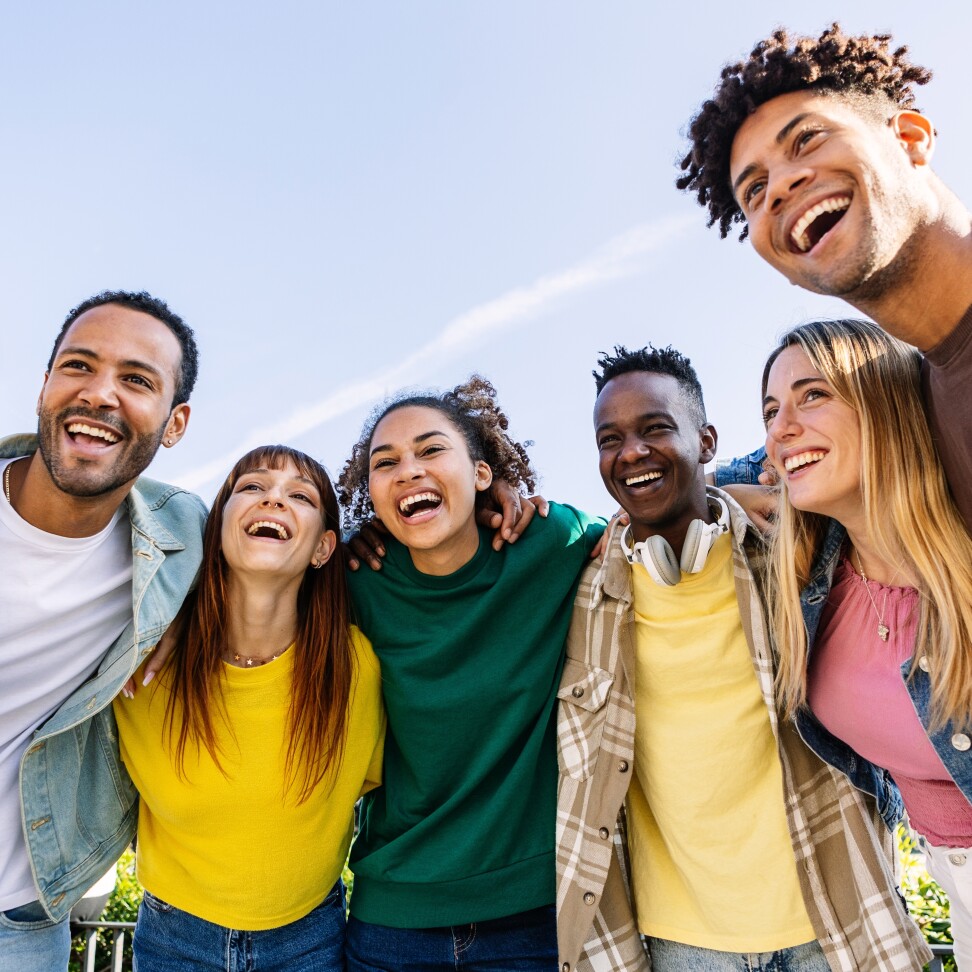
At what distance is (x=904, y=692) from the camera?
99.7 inches

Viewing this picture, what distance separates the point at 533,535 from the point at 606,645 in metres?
0.66

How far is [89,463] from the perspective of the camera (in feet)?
10.5

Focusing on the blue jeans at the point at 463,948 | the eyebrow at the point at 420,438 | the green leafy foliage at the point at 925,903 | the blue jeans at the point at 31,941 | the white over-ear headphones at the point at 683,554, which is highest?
the eyebrow at the point at 420,438

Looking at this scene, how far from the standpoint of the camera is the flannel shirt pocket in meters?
3.11

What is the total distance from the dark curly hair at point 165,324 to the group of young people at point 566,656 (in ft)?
0.12

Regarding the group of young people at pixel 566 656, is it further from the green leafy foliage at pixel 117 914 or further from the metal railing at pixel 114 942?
the green leafy foliage at pixel 117 914

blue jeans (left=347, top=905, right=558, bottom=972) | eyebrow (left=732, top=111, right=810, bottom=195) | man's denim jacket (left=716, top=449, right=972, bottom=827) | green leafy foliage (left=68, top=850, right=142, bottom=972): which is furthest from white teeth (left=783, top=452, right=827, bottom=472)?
green leafy foliage (left=68, top=850, right=142, bottom=972)

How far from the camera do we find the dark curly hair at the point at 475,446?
13.8 feet

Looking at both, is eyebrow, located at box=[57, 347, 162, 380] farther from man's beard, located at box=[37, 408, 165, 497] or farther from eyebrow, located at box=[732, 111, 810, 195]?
eyebrow, located at box=[732, 111, 810, 195]

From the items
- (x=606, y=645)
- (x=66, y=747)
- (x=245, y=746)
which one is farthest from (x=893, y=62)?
(x=66, y=747)

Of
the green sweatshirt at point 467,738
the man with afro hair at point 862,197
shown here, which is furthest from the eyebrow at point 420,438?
the man with afro hair at point 862,197

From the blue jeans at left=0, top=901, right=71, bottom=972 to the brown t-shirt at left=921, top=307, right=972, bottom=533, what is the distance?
376 centimetres

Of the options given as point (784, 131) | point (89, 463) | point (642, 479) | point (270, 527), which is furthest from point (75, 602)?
point (784, 131)

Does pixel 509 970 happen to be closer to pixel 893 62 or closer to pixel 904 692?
pixel 904 692
